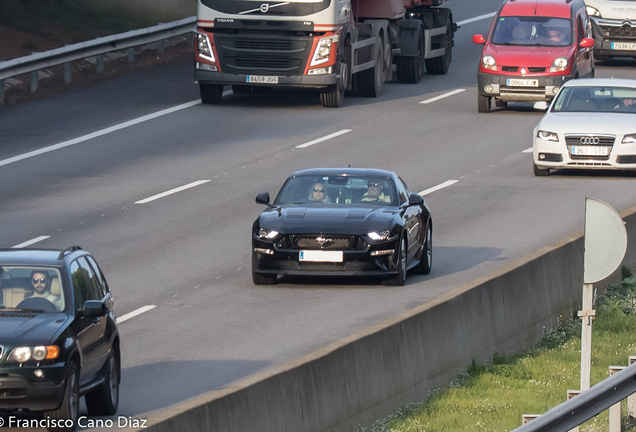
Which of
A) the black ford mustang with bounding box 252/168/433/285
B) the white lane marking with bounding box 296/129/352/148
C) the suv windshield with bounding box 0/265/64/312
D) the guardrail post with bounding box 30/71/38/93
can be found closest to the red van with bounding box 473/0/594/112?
the white lane marking with bounding box 296/129/352/148

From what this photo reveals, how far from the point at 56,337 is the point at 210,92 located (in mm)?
21087

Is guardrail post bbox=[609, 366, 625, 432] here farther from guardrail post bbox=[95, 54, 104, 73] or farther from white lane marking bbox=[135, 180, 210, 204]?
guardrail post bbox=[95, 54, 104, 73]

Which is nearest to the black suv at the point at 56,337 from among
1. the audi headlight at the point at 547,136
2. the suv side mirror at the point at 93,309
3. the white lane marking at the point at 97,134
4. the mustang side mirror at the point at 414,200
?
the suv side mirror at the point at 93,309

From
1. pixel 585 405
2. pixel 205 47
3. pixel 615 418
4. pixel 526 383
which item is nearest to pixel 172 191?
pixel 205 47

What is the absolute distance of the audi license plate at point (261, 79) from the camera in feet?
95.3

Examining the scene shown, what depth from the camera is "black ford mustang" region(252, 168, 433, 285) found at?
15.8 m

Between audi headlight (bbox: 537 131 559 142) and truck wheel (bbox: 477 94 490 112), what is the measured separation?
6416 millimetres

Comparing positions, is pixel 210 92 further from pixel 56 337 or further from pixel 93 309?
pixel 56 337

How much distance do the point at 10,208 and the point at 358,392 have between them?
996 centimetres

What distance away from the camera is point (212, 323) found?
14484mm

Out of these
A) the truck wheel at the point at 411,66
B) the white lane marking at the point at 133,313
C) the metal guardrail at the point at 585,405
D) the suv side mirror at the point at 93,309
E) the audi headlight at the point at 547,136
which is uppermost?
the suv side mirror at the point at 93,309

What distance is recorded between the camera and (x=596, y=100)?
25.5 m

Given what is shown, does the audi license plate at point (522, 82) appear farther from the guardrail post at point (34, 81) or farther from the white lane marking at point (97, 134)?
the guardrail post at point (34, 81)

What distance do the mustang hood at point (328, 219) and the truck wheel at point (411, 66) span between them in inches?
727
